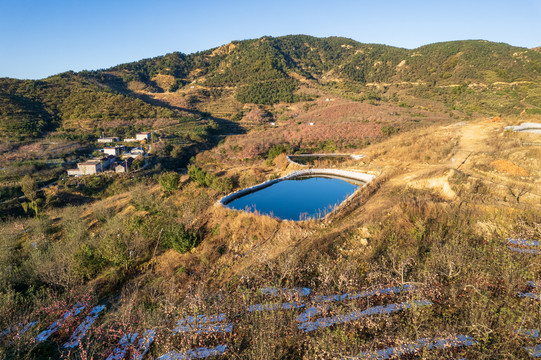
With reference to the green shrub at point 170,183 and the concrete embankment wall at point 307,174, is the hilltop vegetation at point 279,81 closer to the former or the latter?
the concrete embankment wall at point 307,174

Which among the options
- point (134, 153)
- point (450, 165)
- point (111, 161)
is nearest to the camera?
point (450, 165)

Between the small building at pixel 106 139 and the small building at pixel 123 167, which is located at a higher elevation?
the small building at pixel 106 139

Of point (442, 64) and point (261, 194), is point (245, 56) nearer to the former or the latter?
point (442, 64)

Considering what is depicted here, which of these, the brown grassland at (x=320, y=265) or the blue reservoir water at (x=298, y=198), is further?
A: the blue reservoir water at (x=298, y=198)

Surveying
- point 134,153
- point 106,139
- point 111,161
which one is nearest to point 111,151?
point 134,153

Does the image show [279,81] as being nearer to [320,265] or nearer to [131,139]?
[131,139]

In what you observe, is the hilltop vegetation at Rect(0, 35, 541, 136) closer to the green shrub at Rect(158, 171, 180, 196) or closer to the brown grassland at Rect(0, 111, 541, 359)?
the brown grassland at Rect(0, 111, 541, 359)

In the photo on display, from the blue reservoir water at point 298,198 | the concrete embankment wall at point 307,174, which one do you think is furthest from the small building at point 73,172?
the blue reservoir water at point 298,198
